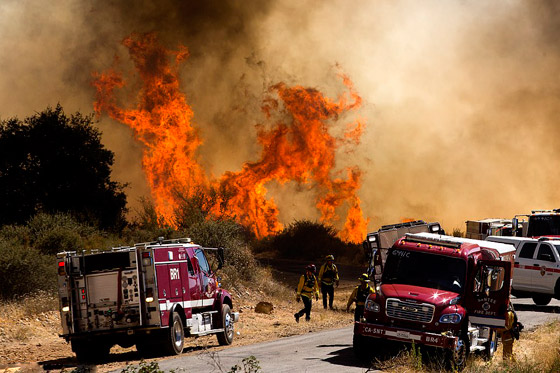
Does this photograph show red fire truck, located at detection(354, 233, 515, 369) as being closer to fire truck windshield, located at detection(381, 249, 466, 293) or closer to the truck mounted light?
fire truck windshield, located at detection(381, 249, 466, 293)

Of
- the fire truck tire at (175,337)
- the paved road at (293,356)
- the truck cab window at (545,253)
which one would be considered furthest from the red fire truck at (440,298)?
the truck cab window at (545,253)

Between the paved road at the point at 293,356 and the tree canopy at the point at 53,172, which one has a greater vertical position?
the tree canopy at the point at 53,172

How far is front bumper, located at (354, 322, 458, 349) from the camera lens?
14.1 metres

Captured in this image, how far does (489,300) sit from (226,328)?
6972 mm

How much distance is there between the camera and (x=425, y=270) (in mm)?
15617

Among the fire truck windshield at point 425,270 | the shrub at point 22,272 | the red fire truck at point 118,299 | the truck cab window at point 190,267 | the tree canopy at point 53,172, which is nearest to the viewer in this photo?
the fire truck windshield at point 425,270

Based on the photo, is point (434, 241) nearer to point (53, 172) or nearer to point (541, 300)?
point (541, 300)

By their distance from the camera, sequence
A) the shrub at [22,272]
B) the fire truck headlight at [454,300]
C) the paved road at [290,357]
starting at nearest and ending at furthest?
the paved road at [290,357]
the fire truck headlight at [454,300]
the shrub at [22,272]

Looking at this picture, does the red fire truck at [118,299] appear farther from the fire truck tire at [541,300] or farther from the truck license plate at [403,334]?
the fire truck tire at [541,300]

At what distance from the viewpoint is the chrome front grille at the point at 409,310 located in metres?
14.6

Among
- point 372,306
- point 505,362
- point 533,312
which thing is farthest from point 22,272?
point 505,362

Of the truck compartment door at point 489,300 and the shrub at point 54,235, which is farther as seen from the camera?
the shrub at point 54,235

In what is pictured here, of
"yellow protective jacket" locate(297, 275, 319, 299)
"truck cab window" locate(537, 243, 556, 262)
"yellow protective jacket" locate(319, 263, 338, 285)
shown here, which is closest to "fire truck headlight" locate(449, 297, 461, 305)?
"yellow protective jacket" locate(297, 275, 319, 299)

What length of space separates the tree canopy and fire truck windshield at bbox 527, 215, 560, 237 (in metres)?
19.1
